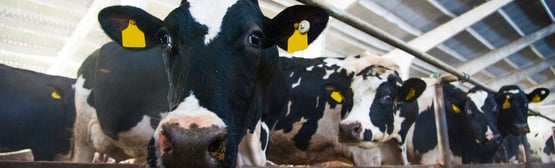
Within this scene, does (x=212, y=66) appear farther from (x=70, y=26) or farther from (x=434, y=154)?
(x=70, y=26)

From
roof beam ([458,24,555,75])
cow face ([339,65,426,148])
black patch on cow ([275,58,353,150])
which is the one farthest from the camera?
roof beam ([458,24,555,75])

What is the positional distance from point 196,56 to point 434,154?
11.8ft

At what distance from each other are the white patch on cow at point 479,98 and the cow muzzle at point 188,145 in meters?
4.41

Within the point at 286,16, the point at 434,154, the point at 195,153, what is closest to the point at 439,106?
the point at 286,16

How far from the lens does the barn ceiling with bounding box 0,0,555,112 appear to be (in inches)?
223

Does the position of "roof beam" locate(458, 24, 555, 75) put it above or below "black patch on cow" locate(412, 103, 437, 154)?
above

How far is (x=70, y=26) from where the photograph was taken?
6.33 metres

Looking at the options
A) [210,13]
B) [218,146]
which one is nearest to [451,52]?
[210,13]

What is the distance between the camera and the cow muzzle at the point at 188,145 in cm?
117

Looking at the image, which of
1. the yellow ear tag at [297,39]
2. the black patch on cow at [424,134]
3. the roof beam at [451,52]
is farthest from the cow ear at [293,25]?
the roof beam at [451,52]

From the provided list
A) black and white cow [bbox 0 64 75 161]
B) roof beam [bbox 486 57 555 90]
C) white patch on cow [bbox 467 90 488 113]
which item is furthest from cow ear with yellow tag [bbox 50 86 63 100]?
roof beam [bbox 486 57 555 90]

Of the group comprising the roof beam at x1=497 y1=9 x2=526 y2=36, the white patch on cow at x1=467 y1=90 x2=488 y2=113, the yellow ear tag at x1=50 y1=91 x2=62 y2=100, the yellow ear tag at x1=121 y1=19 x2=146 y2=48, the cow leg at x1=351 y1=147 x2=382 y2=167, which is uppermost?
the roof beam at x1=497 y1=9 x2=526 y2=36

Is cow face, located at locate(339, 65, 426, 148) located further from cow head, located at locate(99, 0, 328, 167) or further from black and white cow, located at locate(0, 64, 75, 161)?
black and white cow, located at locate(0, 64, 75, 161)

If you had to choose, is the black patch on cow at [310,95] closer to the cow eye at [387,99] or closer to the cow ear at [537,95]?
the cow eye at [387,99]
